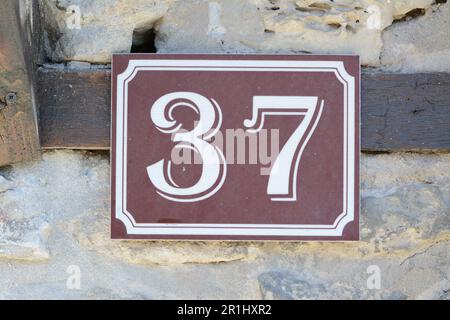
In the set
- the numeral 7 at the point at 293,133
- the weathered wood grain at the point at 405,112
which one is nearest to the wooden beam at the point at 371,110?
the weathered wood grain at the point at 405,112

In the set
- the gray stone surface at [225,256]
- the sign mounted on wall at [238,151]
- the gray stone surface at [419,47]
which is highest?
the gray stone surface at [419,47]

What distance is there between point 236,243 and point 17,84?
53 centimetres

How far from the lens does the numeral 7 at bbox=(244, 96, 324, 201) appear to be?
4.38 feet

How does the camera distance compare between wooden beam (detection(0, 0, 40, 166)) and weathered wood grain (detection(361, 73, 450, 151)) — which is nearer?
wooden beam (detection(0, 0, 40, 166))

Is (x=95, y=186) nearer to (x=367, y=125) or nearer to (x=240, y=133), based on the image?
(x=240, y=133)

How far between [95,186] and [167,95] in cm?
24

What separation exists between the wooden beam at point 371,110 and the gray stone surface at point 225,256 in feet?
0.24

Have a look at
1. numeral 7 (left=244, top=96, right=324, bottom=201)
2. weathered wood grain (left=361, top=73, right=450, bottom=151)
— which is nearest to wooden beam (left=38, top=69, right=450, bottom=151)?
weathered wood grain (left=361, top=73, right=450, bottom=151)

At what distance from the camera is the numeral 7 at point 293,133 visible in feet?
4.38

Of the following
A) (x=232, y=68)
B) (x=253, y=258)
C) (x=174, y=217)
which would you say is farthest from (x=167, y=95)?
(x=253, y=258)

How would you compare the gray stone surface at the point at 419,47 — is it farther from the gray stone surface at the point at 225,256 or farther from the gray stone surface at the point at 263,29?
the gray stone surface at the point at 225,256

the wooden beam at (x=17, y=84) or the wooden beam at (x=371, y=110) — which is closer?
the wooden beam at (x=17, y=84)

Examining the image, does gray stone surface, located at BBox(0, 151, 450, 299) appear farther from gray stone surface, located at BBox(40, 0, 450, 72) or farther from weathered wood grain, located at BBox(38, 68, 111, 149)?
gray stone surface, located at BBox(40, 0, 450, 72)

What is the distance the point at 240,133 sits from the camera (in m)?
1.34
